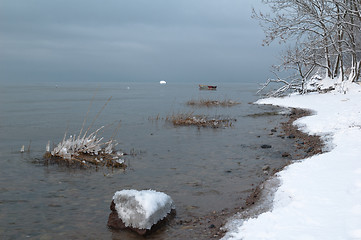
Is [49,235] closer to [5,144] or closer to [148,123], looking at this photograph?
[5,144]

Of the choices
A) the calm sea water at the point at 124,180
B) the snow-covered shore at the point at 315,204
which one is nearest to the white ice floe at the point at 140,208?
the calm sea water at the point at 124,180

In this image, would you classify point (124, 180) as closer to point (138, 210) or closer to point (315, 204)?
point (138, 210)

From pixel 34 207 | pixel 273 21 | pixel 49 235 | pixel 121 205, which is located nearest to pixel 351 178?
pixel 121 205

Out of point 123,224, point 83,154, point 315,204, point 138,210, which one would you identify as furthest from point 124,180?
point 315,204

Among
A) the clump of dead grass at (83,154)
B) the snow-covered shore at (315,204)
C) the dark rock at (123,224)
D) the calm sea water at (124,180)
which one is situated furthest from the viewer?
the clump of dead grass at (83,154)

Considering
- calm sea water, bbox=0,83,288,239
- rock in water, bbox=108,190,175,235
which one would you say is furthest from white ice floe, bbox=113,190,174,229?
calm sea water, bbox=0,83,288,239

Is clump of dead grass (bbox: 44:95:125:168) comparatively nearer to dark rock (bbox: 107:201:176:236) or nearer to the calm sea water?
the calm sea water

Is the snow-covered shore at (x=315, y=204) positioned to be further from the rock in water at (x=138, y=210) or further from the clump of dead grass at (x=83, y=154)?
the clump of dead grass at (x=83, y=154)

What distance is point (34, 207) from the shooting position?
22.3 ft

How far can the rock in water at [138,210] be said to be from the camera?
5.48 m

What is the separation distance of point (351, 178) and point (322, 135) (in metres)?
7.01

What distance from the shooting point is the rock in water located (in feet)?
18.0

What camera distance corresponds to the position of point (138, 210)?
18.3 feet

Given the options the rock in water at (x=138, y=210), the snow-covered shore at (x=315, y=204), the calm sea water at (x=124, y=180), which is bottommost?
the calm sea water at (x=124, y=180)
